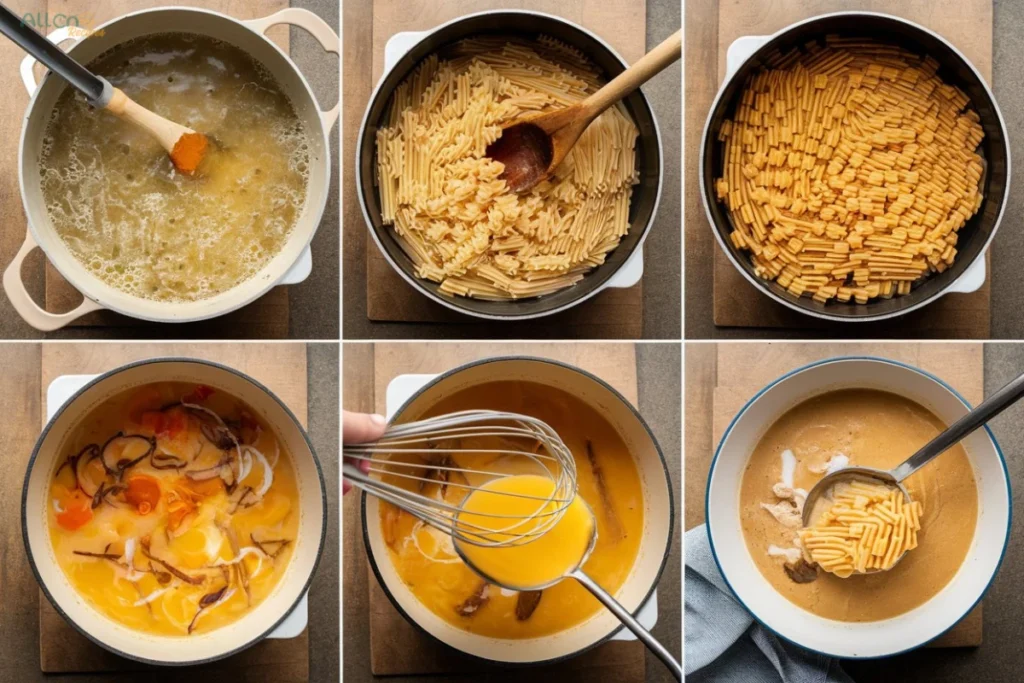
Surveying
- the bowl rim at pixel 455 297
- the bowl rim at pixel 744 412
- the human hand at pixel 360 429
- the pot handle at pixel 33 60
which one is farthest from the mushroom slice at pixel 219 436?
the bowl rim at pixel 744 412

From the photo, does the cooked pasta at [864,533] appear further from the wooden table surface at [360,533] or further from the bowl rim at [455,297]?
the bowl rim at [455,297]

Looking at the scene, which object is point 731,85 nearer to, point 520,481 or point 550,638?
point 520,481

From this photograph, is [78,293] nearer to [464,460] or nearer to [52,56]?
[52,56]

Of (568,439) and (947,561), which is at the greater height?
(568,439)

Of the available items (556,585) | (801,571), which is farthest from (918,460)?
(556,585)

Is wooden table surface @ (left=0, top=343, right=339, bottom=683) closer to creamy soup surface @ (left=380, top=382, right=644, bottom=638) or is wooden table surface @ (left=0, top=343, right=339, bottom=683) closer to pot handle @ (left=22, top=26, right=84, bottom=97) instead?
creamy soup surface @ (left=380, top=382, right=644, bottom=638)

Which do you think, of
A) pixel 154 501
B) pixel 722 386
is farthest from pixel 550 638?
pixel 154 501

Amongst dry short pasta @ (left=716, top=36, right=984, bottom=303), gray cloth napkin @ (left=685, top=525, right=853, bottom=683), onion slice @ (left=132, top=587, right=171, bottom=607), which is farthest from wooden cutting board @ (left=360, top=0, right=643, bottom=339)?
onion slice @ (left=132, top=587, right=171, bottom=607)

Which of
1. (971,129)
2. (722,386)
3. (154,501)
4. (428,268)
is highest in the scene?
(971,129)
